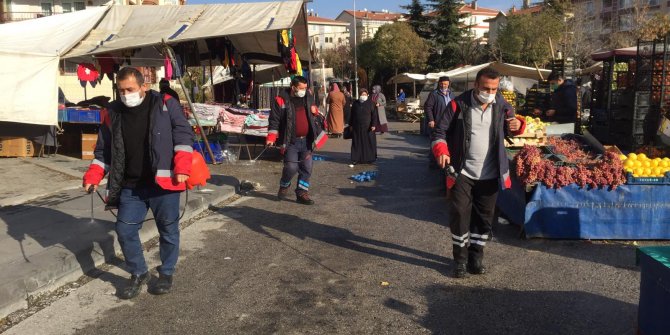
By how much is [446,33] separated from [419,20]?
3.42 metres

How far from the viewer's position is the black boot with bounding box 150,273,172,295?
4.54 m

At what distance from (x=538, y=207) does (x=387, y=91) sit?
45.5 meters

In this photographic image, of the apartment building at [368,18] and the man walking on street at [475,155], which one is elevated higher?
the apartment building at [368,18]

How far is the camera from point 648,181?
5.82 m

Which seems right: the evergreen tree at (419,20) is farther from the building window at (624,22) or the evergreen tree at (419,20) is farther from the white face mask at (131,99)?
the white face mask at (131,99)

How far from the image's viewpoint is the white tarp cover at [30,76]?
27.0ft

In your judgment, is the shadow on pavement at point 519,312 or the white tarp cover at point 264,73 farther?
the white tarp cover at point 264,73

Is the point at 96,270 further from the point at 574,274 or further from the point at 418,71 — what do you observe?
the point at 418,71

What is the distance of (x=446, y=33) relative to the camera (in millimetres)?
47344

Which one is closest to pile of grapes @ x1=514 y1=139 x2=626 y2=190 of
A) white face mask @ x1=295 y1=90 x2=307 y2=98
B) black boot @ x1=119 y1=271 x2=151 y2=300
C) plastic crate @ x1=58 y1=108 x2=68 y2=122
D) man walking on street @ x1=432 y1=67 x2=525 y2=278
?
man walking on street @ x1=432 y1=67 x2=525 y2=278

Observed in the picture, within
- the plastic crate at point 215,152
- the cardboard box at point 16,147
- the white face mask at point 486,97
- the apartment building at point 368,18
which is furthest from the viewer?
the apartment building at point 368,18

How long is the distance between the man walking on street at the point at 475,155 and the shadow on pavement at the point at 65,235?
10.00 feet

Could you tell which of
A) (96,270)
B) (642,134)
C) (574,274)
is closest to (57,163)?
(96,270)

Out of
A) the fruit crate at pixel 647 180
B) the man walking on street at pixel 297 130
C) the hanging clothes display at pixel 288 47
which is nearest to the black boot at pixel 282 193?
the man walking on street at pixel 297 130
